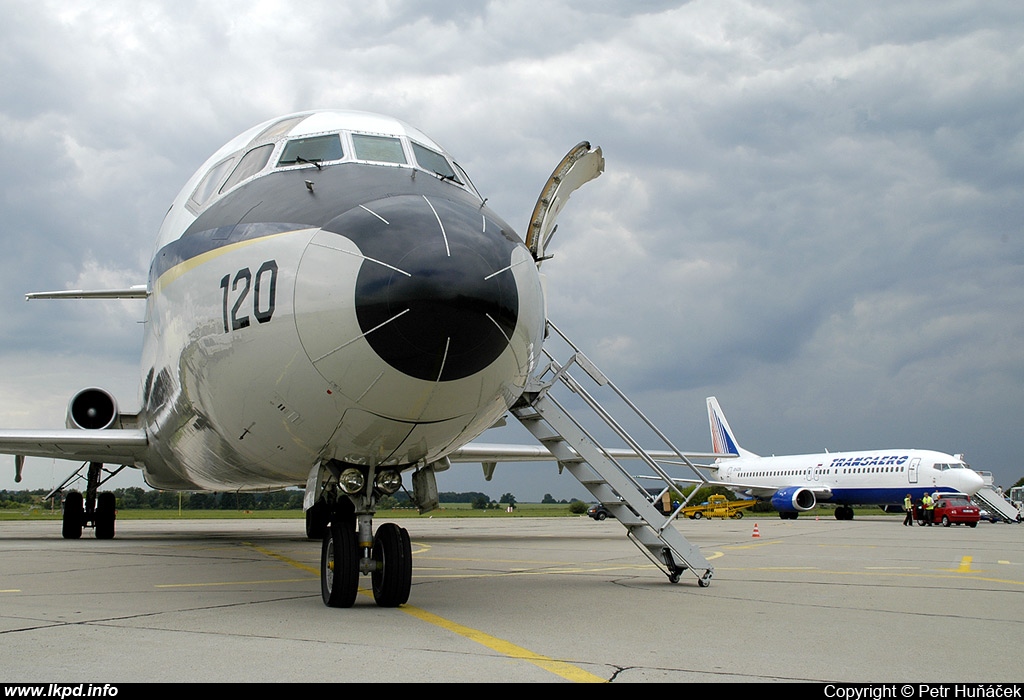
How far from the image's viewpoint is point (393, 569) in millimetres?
6594

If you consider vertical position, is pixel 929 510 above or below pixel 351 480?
above

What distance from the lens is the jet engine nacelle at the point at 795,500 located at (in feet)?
127

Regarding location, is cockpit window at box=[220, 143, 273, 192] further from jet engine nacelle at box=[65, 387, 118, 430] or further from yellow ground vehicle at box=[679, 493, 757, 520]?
yellow ground vehicle at box=[679, 493, 757, 520]

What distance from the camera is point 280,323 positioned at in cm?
545

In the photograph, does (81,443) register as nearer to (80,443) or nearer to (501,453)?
(80,443)

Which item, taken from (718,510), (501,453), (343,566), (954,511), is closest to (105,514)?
(501,453)

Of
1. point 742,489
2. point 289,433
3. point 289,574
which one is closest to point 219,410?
point 289,433

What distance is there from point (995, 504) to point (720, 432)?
21.1 m

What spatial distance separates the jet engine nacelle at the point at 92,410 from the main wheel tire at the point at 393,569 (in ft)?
31.6

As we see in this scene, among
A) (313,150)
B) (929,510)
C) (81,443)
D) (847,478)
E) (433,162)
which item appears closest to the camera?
(313,150)

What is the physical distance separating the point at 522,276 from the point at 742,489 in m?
41.7

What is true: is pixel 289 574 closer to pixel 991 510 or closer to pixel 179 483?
pixel 179 483

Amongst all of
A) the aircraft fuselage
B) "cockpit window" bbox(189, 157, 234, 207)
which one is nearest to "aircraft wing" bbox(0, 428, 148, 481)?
"cockpit window" bbox(189, 157, 234, 207)

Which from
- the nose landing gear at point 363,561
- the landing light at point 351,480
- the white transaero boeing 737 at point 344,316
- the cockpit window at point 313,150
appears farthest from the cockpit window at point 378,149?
the nose landing gear at point 363,561
